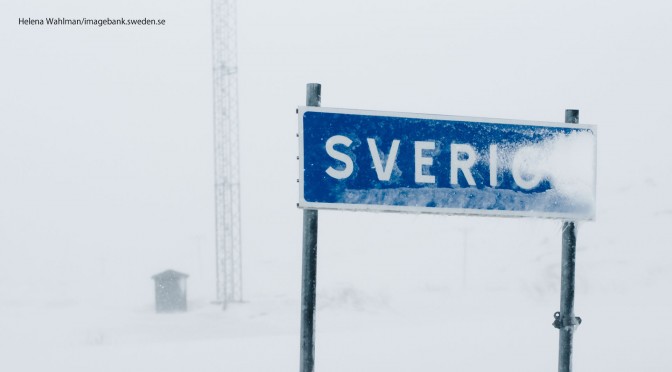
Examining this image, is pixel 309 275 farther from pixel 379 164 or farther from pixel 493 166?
pixel 493 166

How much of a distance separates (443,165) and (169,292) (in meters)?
36.2

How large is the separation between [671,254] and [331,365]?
3797 cm

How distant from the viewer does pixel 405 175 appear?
250 centimetres

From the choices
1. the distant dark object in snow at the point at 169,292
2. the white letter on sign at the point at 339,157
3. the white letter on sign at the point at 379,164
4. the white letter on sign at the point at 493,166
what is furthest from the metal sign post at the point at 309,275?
the distant dark object in snow at the point at 169,292

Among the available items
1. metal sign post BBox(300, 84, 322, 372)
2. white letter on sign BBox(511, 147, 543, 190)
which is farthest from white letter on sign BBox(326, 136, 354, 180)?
white letter on sign BBox(511, 147, 543, 190)

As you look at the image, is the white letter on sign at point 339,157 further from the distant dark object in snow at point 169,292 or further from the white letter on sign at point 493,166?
the distant dark object in snow at point 169,292

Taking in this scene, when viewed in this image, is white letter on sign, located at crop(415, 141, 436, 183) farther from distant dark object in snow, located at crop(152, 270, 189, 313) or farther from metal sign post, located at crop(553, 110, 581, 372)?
distant dark object in snow, located at crop(152, 270, 189, 313)

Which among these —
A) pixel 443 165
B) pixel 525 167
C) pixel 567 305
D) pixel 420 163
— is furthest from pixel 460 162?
pixel 567 305

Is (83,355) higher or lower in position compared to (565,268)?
lower

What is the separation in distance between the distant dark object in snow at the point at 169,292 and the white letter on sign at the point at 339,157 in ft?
118

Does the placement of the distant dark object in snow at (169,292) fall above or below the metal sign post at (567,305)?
below

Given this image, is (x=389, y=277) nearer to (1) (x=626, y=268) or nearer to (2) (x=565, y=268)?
(1) (x=626, y=268)

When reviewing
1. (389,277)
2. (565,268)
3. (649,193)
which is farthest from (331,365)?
(649,193)

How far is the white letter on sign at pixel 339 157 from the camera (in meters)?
2.44
